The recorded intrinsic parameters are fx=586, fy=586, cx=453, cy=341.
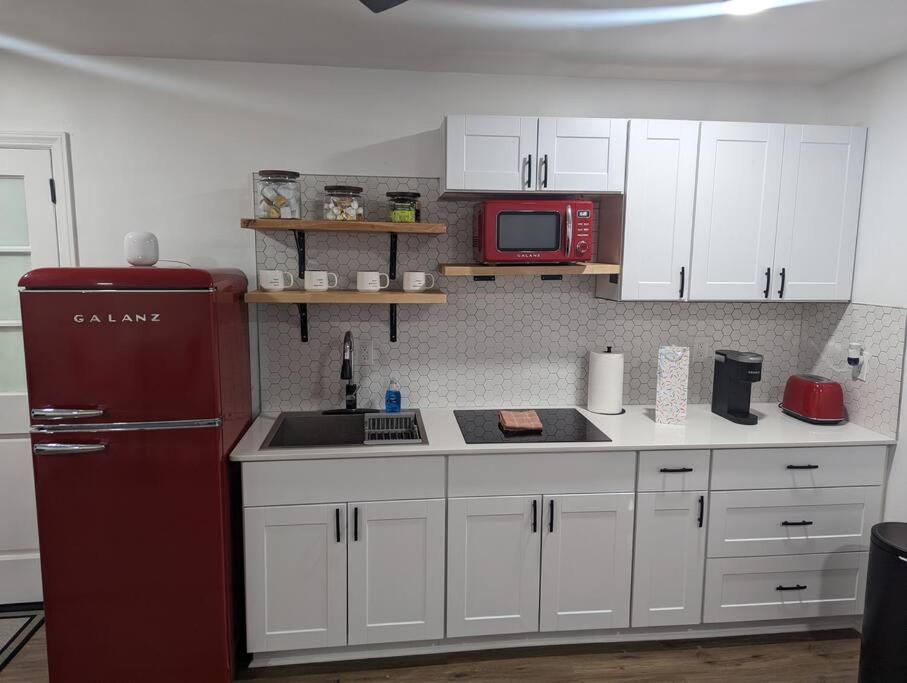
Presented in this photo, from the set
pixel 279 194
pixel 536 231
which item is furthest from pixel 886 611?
pixel 279 194

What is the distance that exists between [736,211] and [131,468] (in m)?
2.64

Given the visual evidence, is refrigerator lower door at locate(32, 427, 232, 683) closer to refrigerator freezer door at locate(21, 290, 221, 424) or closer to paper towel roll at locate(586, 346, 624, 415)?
refrigerator freezer door at locate(21, 290, 221, 424)

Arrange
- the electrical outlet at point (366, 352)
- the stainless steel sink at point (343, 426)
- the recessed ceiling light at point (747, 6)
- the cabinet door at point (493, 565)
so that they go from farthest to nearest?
the electrical outlet at point (366, 352) < the stainless steel sink at point (343, 426) < the cabinet door at point (493, 565) < the recessed ceiling light at point (747, 6)

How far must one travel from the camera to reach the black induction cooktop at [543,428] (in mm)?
2396

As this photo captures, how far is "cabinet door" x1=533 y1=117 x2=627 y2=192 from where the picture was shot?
2.44 metres

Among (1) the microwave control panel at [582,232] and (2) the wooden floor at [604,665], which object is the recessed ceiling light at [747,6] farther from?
(2) the wooden floor at [604,665]

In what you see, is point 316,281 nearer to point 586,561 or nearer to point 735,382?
point 586,561

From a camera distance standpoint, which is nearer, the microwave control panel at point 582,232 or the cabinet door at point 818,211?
the microwave control panel at point 582,232

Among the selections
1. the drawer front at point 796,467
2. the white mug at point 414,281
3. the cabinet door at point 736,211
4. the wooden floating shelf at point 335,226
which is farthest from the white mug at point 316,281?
the drawer front at point 796,467

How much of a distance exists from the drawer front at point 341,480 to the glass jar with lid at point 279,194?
3.32 feet

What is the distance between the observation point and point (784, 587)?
8.18ft

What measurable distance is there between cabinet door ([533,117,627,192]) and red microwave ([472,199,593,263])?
0.30ft

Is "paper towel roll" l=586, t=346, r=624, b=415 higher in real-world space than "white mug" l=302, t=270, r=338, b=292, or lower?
lower

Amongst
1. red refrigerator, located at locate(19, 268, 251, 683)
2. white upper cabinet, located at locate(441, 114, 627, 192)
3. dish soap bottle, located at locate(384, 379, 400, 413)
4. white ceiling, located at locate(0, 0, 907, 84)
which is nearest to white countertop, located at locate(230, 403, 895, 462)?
dish soap bottle, located at locate(384, 379, 400, 413)
